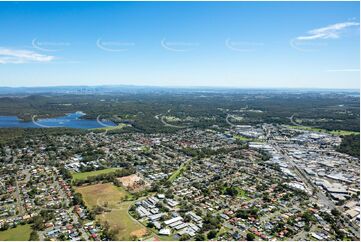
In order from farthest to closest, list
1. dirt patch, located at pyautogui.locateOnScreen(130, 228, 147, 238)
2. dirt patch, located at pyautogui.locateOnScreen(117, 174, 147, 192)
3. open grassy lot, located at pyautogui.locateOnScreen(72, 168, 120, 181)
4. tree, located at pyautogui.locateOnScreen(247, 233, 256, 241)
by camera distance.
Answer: open grassy lot, located at pyautogui.locateOnScreen(72, 168, 120, 181) < dirt patch, located at pyautogui.locateOnScreen(117, 174, 147, 192) < dirt patch, located at pyautogui.locateOnScreen(130, 228, 147, 238) < tree, located at pyautogui.locateOnScreen(247, 233, 256, 241)

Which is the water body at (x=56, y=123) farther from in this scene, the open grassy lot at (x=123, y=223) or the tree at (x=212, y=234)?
the tree at (x=212, y=234)

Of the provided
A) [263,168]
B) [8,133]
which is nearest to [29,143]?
[8,133]

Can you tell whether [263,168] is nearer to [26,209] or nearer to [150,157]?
[150,157]

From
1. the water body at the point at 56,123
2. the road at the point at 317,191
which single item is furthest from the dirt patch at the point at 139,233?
the water body at the point at 56,123

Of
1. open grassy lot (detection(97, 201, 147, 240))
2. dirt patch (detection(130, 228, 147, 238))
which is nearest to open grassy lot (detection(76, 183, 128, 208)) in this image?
open grassy lot (detection(97, 201, 147, 240))

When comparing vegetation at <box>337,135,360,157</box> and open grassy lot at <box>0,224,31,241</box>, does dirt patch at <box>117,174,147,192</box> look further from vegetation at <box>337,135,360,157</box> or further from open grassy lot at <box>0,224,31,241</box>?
vegetation at <box>337,135,360,157</box>

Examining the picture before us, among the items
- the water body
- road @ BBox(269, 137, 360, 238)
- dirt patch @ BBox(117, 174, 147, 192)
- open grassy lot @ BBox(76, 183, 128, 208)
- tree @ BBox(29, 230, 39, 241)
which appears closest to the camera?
tree @ BBox(29, 230, 39, 241)

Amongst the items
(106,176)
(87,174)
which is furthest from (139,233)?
(87,174)
